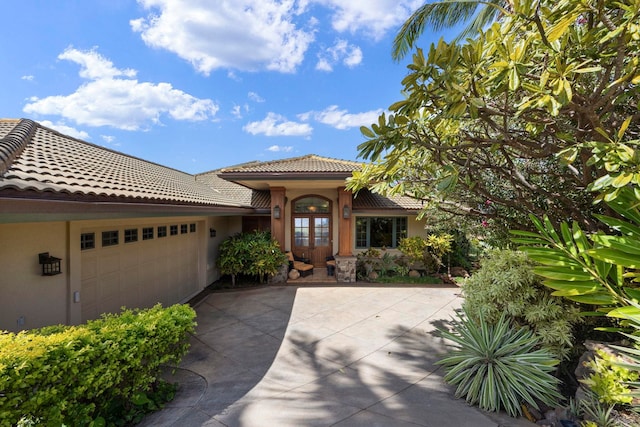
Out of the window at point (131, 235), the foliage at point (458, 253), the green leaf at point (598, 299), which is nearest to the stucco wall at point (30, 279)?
the window at point (131, 235)

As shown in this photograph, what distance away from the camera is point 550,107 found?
7.33ft

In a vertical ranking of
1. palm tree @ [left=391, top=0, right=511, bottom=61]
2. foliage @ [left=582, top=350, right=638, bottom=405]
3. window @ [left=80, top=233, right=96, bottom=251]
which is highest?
palm tree @ [left=391, top=0, right=511, bottom=61]

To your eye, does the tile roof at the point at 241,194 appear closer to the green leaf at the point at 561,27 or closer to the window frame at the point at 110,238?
the window frame at the point at 110,238

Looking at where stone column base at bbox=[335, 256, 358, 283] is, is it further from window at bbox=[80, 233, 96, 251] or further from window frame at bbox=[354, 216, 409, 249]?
window at bbox=[80, 233, 96, 251]

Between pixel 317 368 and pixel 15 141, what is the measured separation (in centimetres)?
626

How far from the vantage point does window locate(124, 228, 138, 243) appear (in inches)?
236

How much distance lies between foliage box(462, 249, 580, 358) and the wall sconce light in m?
6.79

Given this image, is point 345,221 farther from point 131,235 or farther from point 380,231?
point 131,235

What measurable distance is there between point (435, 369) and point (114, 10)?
406 inches

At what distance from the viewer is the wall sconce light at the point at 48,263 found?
4.05 metres

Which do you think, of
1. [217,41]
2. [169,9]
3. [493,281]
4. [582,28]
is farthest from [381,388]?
[217,41]

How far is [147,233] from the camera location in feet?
22.0

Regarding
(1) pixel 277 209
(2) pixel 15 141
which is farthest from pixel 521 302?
(2) pixel 15 141

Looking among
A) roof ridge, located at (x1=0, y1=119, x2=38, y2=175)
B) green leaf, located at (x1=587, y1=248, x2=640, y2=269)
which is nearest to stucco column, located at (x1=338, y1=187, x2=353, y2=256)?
green leaf, located at (x1=587, y1=248, x2=640, y2=269)
